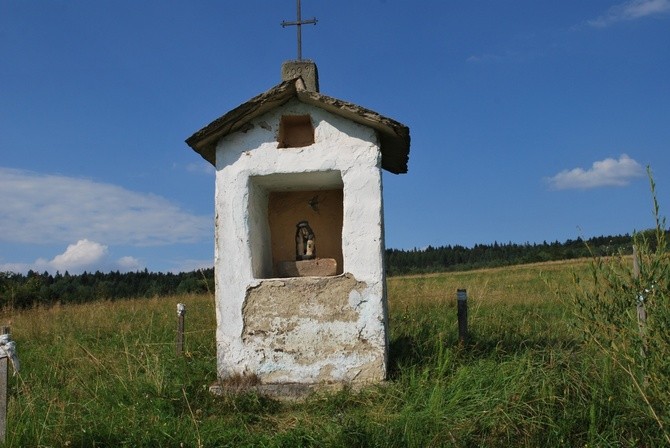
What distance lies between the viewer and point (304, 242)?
7.45 m

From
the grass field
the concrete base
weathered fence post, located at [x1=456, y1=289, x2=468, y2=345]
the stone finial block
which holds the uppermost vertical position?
the stone finial block

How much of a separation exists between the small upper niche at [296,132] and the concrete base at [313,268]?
1398 millimetres

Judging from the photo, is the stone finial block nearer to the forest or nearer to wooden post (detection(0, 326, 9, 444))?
the forest

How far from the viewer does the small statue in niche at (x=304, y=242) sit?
7.36 meters

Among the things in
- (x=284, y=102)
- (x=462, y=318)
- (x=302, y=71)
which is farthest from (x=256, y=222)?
(x=462, y=318)

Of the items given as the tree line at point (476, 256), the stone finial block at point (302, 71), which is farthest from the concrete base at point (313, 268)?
the tree line at point (476, 256)

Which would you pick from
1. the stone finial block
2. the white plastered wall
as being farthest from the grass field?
the stone finial block

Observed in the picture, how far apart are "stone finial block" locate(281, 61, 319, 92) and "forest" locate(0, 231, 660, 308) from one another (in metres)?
2.95

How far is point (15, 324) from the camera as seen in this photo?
12.4m

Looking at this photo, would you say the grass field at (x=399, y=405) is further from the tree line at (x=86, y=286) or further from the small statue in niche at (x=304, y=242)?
the tree line at (x=86, y=286)

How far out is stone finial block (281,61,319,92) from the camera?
25.4 feet

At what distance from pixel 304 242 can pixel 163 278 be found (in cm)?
2468

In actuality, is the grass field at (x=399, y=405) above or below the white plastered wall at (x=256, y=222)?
below

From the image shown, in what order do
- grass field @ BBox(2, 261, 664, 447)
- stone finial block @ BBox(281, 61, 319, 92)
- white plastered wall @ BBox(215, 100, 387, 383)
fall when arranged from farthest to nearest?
stone finial block @ BBox(281, 61, 319, 92) < white plastered wall @ BBox(215, 100, 387, 383) < grass field @ BBox(2, 261, 664, 447)
